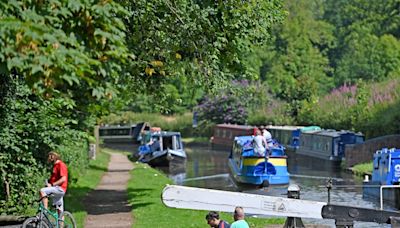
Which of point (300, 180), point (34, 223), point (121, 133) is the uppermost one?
point (34, 223)

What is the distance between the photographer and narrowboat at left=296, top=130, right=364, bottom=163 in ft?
142

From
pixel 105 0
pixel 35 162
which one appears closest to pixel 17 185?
pixel 35 162

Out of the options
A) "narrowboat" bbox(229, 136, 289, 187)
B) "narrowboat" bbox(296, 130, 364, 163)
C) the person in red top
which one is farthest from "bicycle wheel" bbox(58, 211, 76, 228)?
"narrowboat" bbox(296, 130, 364, 163)

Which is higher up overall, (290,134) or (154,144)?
(290,134)

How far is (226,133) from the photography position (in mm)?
61781

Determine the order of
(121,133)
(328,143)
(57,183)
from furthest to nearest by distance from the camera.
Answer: (121,133) < (328,143) < (57,183)

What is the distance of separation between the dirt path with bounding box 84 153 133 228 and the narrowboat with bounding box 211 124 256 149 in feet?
86.6

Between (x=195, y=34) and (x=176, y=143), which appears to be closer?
(x=195, y=34)

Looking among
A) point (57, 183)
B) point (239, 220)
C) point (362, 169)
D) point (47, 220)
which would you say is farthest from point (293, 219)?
point (362, 169)

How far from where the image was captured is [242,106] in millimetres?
69500

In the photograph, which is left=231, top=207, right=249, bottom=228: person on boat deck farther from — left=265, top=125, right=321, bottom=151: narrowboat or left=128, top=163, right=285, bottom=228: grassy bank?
left=265, top=125, right=321, bottom=151: narrowboat

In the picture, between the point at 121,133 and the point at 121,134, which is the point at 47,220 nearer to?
the point at 121,134

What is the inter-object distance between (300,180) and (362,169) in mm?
4251

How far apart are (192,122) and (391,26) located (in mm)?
30414
